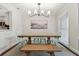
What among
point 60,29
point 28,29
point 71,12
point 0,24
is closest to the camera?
point 60,29

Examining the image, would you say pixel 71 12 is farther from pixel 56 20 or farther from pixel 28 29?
pixel 28 29

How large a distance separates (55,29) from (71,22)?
1099 mm

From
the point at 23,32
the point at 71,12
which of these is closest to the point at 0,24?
the point at 23,32

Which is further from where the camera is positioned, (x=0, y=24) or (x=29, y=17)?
(x=0, y=24)

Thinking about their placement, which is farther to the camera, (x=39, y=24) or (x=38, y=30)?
(x=39, y=24)

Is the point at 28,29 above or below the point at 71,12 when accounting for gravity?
below

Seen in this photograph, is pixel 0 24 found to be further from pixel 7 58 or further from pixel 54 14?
pixel 7 58

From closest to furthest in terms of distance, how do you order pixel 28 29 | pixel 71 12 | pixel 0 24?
pixel 28 29 < pixel 0 24 < pixel 71 12

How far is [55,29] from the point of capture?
2359 mm

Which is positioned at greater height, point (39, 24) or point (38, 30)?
point (39, 24)

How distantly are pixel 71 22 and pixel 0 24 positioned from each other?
1867 mm

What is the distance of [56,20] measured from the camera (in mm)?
2582

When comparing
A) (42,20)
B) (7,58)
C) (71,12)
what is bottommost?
(7,58)

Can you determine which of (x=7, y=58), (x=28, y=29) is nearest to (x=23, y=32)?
(x=28, y=29)
